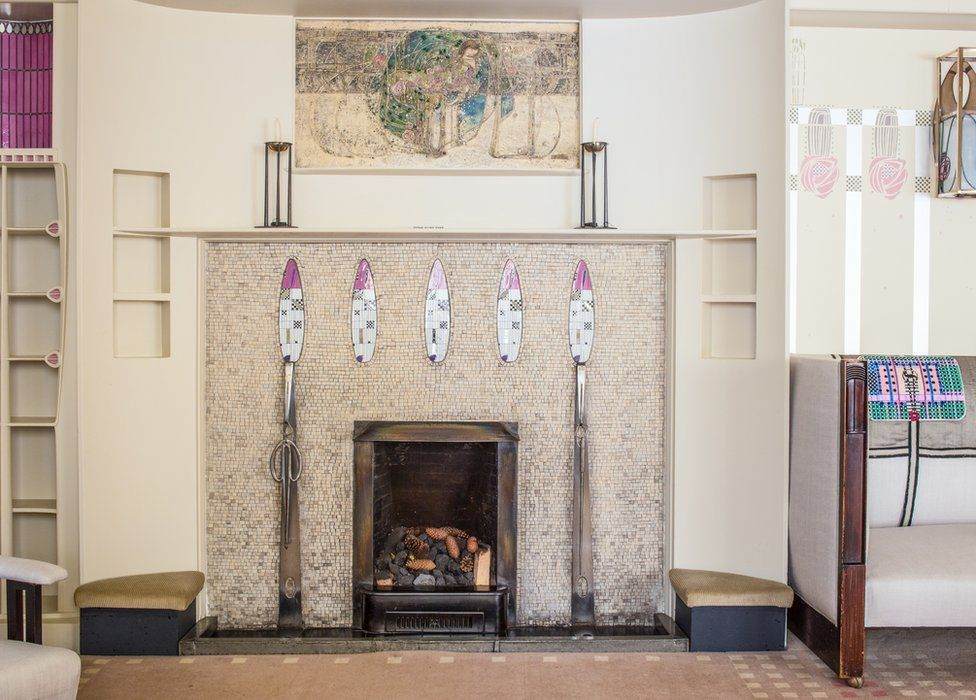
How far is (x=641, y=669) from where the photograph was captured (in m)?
2.86

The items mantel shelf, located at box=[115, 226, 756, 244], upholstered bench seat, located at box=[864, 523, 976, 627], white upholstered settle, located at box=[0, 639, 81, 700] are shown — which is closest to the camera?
white upholstered settle, located at box=[0, 639, 81, 700]

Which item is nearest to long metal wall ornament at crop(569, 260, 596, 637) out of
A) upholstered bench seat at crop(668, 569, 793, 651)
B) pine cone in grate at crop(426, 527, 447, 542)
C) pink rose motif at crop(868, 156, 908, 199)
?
upholstered bench seat at crop(668, 569, 793, 651)

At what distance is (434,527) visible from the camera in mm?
3350

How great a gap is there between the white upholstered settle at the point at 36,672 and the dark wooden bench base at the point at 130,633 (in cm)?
83

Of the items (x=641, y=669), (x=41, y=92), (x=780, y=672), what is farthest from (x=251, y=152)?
(x=780, y=672)

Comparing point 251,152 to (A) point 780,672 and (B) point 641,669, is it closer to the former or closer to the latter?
(B) point 641,669

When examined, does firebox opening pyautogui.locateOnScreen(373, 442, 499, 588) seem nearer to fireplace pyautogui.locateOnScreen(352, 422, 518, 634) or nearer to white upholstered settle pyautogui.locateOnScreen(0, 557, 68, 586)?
fireplace pyautogui.locateOnScreen(352, 422, 518, 634)

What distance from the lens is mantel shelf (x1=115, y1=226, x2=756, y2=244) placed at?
3.05 meters

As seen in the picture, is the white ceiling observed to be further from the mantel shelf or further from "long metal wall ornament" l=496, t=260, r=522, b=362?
"long metal wall ornament" l=496, t=260, r=522, b=362

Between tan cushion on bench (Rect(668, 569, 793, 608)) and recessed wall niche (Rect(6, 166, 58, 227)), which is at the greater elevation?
recessed wall niche (Rect(6, 166, 58, 227))

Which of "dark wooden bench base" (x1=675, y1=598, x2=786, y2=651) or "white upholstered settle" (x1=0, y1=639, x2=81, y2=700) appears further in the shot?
"dark wooden bench base" (x1=675, y1=598, x2=786, y2=651)

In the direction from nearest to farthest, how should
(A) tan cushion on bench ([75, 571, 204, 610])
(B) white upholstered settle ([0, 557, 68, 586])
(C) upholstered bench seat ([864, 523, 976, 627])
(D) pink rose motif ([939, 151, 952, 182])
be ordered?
(B) white upholstered settle ([0, 557, 68, 586])
(C) upholstered bench seat ([864, 523, 976, 627])
(A) tan cushion on bench ([75, 571, 204, 610])
(D) pink rose motif ([939, 151, 952, 182])

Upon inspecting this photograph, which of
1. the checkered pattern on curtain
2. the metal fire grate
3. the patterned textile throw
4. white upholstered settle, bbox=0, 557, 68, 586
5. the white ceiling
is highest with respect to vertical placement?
the white ceiling

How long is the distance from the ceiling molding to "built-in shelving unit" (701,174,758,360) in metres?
0.77
